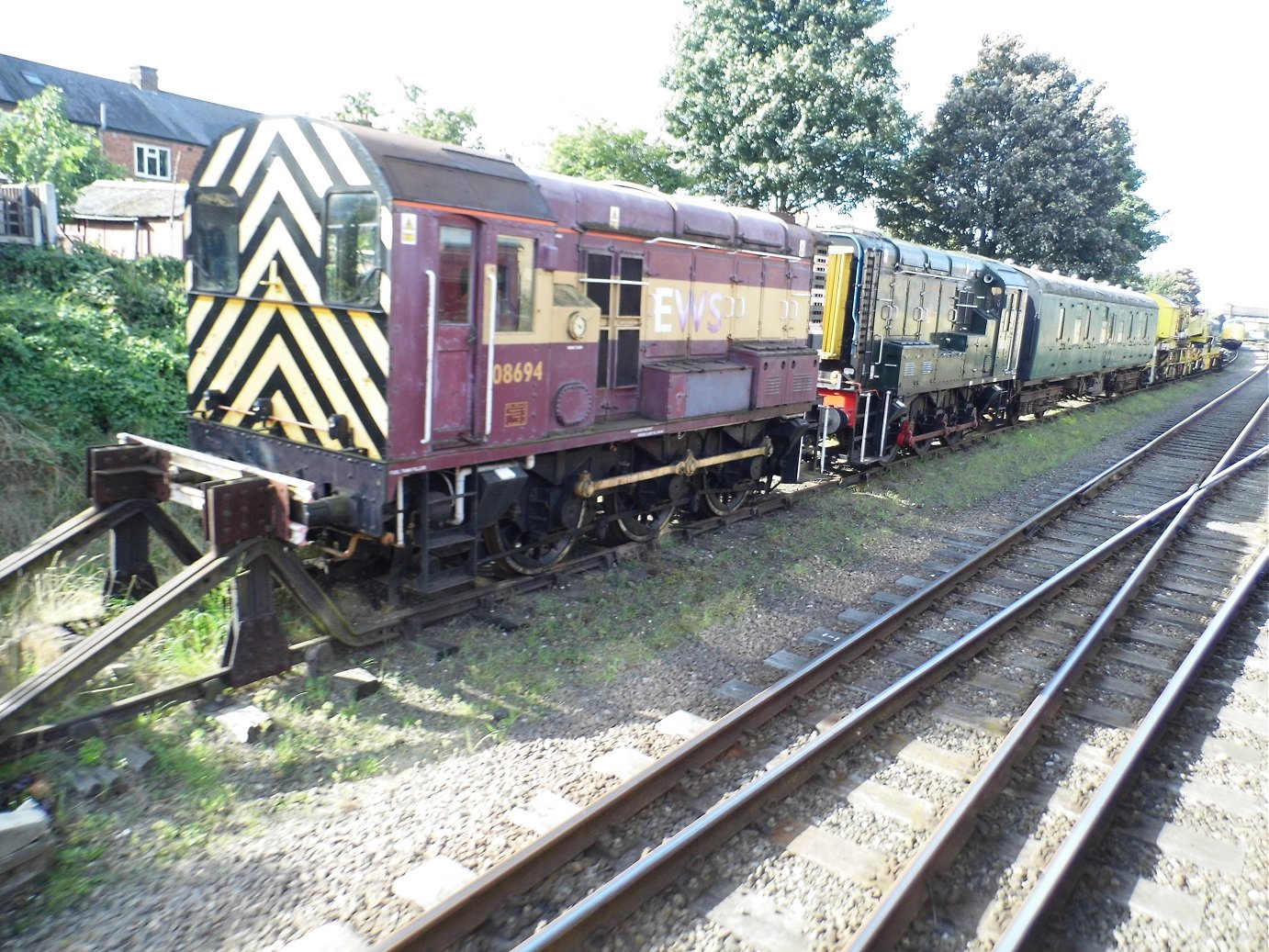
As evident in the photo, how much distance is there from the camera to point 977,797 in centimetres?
490

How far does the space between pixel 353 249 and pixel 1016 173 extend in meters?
32.0

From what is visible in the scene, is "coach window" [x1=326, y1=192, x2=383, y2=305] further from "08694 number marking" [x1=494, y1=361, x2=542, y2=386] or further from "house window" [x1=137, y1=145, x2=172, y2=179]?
"house window" [x1=137, y1=145, x2=172, y2=179]

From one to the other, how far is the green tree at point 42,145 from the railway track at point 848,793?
2161cm

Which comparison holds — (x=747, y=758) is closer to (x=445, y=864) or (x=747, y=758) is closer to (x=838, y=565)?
(x=445, y=864)

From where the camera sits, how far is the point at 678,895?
417cm

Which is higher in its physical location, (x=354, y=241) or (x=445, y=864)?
(x=354, y=241)

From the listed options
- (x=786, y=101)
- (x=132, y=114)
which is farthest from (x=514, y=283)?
(x=132, y=114)

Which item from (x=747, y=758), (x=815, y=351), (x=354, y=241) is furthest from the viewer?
(x=815, y=351)

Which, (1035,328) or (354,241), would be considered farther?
(1035,328)

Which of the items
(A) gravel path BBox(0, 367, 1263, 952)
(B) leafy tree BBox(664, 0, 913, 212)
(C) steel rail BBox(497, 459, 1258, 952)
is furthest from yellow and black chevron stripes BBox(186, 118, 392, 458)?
(B) leafy tree BBox(664, 0, 913, 212)

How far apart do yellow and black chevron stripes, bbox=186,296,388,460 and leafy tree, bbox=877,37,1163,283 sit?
93.0 feet

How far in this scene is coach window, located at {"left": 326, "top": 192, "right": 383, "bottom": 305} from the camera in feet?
20.2

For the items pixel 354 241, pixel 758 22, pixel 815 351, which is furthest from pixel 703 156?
pixel 354 241

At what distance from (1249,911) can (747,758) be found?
2568 mm
